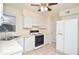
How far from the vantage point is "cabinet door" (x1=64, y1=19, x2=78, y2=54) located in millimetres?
2208

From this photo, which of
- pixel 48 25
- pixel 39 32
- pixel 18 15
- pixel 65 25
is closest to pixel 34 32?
pixel 39 32

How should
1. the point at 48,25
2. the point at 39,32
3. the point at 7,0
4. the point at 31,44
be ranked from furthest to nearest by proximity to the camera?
the point at 31,44 < the point at 39,32 < the point at 48,25 < the point at 7,0

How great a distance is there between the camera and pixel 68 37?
2359mm

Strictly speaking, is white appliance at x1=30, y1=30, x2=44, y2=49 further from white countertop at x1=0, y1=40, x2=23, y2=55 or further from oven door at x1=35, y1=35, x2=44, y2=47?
white countertop at x1=0, y1=40, x2=23, y2=55

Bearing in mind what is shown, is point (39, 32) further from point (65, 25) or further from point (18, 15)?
point (65, 25)

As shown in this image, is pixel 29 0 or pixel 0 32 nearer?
pixel 29 0

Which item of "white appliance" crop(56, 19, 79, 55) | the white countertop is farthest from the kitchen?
the white countertop

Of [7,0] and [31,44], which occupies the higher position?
[7,0]

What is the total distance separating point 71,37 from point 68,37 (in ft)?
0.31

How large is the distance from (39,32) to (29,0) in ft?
4.43

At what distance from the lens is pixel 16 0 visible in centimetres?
56

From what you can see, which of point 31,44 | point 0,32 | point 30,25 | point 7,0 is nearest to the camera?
point 7,0

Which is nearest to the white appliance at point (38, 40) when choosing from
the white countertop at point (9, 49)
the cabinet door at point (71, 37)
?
the cabinet door at point (71, 37)
